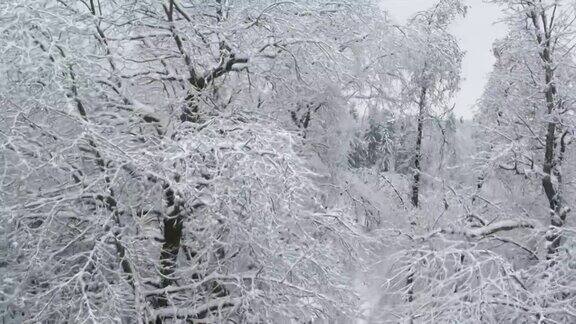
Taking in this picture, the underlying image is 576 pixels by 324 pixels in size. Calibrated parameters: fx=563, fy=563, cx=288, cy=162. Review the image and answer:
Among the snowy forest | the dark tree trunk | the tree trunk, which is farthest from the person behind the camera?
the tree trunk

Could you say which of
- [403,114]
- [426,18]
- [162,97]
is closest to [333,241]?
[162,97]

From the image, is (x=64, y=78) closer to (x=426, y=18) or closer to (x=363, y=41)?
(x=363, y=41)

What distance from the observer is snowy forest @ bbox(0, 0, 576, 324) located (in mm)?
5738

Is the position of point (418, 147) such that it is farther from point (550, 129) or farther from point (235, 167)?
point (235, 167)

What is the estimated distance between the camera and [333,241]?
7.94 m

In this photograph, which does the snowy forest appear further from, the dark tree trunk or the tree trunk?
the tree trunk

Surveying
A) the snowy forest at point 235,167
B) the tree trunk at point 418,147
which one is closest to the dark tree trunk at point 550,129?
the snowy forest at point 235,167

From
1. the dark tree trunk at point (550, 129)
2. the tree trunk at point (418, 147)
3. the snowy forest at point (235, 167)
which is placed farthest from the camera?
the tree trunk at point (418, 147)

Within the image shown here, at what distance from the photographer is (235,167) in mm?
5879

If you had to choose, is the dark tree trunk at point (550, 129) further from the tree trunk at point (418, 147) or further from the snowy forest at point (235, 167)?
the tree trunk at point (418, 147)

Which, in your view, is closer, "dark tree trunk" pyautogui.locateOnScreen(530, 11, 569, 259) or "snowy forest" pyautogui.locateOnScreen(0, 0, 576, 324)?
"snowy forest" pyautogui.locateOnScreen(0, 0, 576, 324)

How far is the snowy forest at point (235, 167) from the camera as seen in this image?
18.8ft

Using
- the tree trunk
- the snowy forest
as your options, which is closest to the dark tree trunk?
the snowy forest

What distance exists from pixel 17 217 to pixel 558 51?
315 inches
